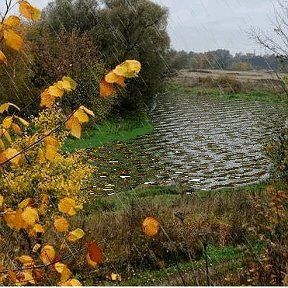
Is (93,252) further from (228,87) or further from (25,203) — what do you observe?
(228,87)

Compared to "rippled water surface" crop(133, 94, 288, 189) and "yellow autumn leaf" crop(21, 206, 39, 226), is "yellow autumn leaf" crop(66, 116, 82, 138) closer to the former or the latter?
"yellow autumn leaf" crop(21, 206, 39, 226)

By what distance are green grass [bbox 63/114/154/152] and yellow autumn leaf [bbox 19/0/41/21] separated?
29603mm

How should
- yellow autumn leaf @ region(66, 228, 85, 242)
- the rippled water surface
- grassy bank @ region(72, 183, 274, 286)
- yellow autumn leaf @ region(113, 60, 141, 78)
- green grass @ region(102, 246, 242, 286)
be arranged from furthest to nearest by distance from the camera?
1. the rippled water surface
2. grassy bank @ region(72, 183, 274, 286)
3. green grass @ region(102, 246, 242, 286)
4. yellow autumn leaf @ region(66, 228, 85, 242)
5. yellow autumn leaf @ region(113, 60, 141, 78)

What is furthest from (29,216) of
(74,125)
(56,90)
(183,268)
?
(183,268)

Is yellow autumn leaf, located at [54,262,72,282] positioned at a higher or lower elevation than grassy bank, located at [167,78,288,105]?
higher

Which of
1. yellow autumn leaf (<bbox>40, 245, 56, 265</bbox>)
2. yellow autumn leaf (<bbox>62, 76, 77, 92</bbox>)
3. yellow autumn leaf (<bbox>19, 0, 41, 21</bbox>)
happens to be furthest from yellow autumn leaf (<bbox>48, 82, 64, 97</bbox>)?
yellow autumn leaf (<bbox>40, 245, 56, 265</bbox>)

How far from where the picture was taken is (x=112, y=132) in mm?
37594

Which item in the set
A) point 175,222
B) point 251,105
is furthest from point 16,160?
point 251,105

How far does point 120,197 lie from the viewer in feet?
62.7

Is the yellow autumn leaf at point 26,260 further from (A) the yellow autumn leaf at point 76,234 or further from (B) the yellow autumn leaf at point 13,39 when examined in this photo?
(B) the yellow autumn leaf at point 13,39

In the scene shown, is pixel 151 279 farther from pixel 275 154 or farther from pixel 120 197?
pixel 120 197

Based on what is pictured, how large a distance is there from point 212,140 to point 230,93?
3208 centimetres

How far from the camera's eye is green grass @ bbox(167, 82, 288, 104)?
59653 millimetres

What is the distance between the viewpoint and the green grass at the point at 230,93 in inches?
2349
